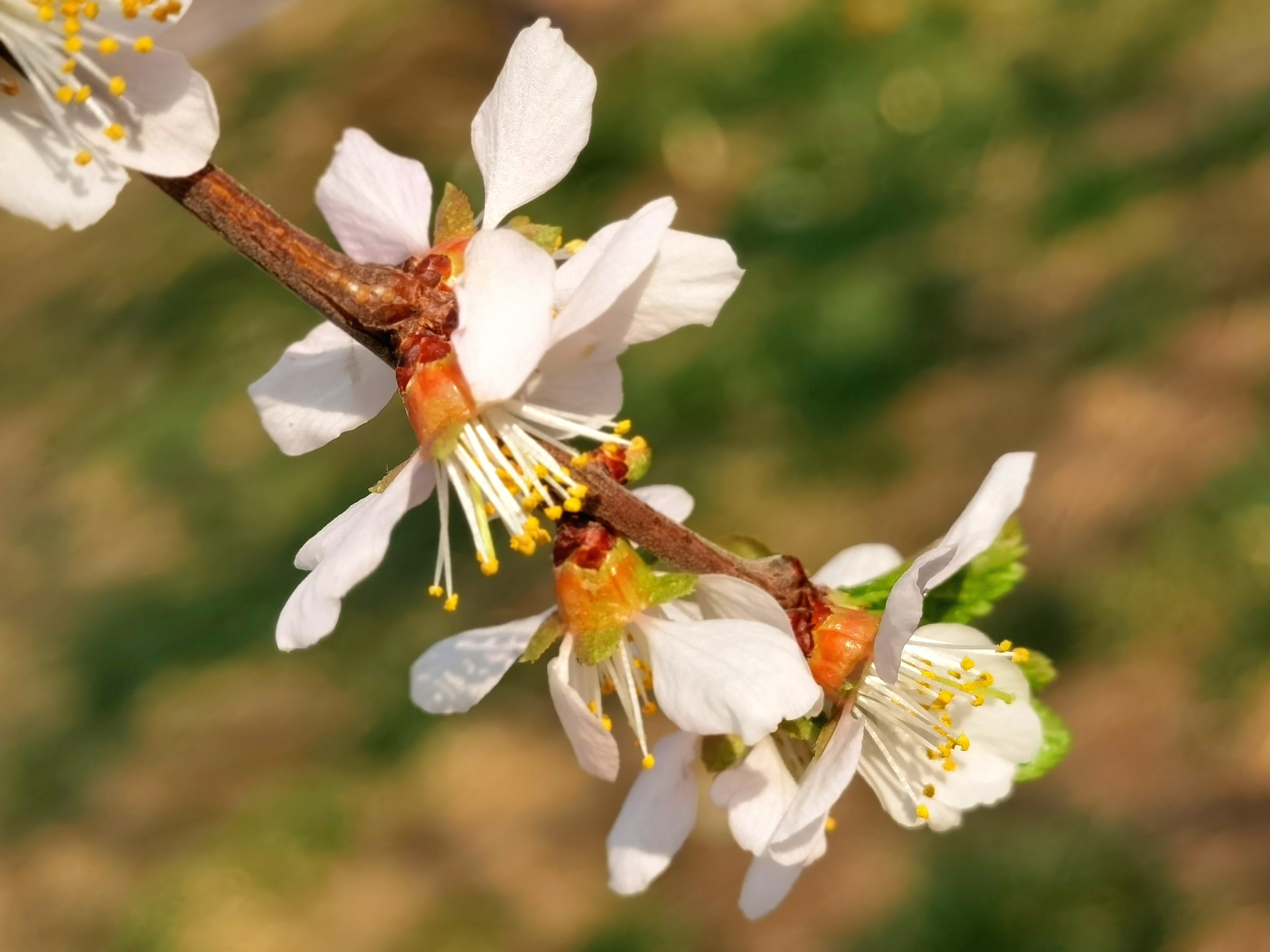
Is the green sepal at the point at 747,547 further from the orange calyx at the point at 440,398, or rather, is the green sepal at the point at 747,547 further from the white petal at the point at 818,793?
the orange calyx at the point at 440,398

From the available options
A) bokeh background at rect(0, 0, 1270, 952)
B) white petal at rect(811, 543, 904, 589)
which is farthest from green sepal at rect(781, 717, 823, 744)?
bokeh background at rect(0, 0, 1270, 952)

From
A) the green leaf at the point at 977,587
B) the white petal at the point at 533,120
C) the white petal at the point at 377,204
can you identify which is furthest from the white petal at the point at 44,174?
the green leaf at the point at 977,587

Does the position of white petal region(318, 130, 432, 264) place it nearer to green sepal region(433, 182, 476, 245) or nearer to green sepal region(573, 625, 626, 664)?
green sepal region(433, 182, 476, 245)

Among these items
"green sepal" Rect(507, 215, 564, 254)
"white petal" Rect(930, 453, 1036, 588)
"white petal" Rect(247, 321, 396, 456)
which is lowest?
"white petal" Rect(930, 453, 1036, 588)

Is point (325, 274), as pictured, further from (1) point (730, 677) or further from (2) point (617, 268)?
(1) point (730, 677)

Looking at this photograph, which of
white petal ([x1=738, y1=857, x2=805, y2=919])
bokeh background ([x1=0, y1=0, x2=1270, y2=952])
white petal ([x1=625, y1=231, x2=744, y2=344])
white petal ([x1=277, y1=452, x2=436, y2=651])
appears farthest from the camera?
bokeh background ([x1=0, y1=0, x2=1270, y2=952])

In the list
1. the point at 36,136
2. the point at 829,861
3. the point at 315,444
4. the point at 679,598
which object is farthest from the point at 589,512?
the point at 829,861

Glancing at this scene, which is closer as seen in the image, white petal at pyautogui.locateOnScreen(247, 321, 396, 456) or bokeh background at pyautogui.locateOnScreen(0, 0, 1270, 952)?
white petal at pyautogui.locateOnScreen(247, 321, 396, 456)
